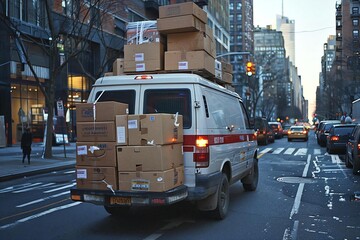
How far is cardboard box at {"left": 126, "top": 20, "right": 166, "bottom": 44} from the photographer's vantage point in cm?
798

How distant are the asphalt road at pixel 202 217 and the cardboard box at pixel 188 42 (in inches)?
118

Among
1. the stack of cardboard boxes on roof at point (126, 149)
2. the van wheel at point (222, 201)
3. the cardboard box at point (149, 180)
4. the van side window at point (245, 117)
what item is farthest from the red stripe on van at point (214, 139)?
the van side window at point (245, 117)

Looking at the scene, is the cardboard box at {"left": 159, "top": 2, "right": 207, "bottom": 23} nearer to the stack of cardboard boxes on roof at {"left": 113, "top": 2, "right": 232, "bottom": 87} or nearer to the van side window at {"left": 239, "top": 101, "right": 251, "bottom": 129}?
the stack of cardboard boxes on roof at {"left": 113, "top": 2, "right": 232, "bottom": 87}

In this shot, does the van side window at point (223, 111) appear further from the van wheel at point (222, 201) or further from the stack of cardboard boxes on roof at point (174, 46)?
the van wheel at point (222, 201)

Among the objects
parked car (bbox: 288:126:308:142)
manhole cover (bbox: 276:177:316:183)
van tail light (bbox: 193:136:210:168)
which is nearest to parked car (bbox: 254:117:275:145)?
parked car (bbox: 288:126:308:142)

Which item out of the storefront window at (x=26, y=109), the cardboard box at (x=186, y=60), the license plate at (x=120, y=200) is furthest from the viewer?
the storefront window at (x=26, y=109)

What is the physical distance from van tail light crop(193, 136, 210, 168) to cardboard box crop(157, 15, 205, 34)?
7.21ft

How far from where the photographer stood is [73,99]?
112ft

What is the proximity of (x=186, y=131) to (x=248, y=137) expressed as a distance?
3490 mm

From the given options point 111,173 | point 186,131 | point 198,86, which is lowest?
point 111,173

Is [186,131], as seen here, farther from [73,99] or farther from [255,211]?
[73,99]

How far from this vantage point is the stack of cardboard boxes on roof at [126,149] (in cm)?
612

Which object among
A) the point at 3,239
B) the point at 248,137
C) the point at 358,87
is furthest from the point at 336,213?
the point at 358,87

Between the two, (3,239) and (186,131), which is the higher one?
(186,131)
